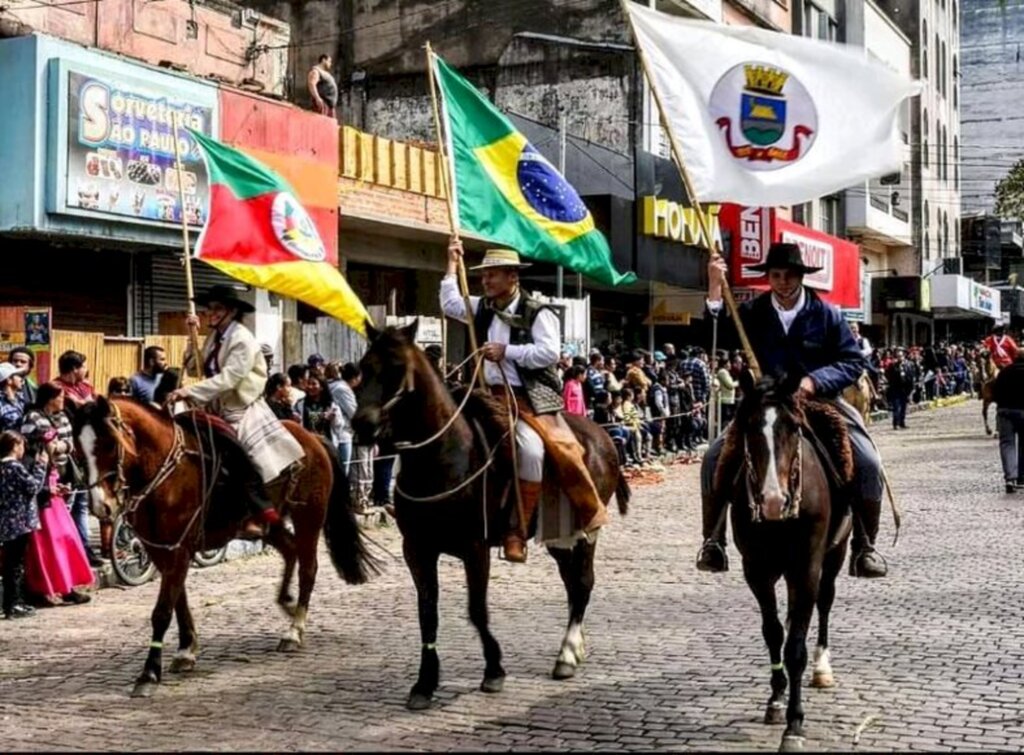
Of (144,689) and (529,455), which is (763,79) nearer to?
(529,455)

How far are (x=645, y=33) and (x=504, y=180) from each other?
1.68 m

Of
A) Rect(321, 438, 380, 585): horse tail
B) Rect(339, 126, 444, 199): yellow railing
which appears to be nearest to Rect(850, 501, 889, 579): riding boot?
Rect(321, 438, 380, 585): horse tail

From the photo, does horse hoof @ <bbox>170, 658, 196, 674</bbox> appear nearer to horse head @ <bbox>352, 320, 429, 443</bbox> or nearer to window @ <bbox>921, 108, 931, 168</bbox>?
horse head @ <bbox>352, 320, 429, 443</bbox>

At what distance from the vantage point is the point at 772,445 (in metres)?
6.82

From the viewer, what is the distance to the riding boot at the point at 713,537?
7762 mm

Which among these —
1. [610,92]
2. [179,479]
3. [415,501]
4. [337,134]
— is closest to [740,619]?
[415,501]

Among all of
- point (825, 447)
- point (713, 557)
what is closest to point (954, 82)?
point (825, 447)

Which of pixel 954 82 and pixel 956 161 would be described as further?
pixel 956 161

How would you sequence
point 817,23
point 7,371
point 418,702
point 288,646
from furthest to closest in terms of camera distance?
point 817,23
point 7,371
point 288,646
point 418,702

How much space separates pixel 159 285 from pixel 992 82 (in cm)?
6542

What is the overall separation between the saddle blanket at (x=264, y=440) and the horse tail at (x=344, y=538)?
2.15 feet

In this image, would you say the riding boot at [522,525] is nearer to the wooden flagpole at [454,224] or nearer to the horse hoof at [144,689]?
the wooden flagpole at [454,224]

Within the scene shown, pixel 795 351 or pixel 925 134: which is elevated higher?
pixel 925 134

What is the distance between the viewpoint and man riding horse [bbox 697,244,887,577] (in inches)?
307
